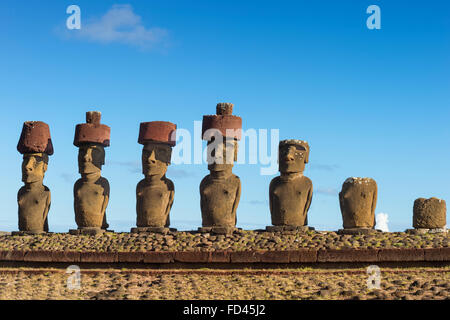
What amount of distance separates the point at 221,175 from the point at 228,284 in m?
3.81

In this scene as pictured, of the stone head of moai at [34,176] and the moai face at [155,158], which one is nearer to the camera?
the moai face at [155,158]

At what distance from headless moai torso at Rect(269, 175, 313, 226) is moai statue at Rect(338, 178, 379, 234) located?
91 cm

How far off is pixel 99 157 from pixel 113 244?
2.97 metres

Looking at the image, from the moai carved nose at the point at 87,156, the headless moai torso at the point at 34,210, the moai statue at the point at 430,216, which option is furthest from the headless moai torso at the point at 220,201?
the headless moai torso at the point at 34,210

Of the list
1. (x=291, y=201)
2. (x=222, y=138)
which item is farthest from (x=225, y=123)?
(x=291, y=201)

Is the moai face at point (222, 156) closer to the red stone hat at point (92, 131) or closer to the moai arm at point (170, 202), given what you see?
the moai arm at point (170, 202)

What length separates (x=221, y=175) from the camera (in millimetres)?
15531

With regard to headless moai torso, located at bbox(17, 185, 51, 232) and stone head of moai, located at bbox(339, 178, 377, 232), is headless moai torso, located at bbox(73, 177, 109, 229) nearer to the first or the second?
headless moai torso, located at bbox(17, 185, 51, 232)

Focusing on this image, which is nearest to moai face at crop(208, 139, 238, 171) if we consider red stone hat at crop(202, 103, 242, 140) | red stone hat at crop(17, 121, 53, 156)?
red stone hat at crop(202, 103, 242, 140)

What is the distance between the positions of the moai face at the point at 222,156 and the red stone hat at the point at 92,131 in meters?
3.34

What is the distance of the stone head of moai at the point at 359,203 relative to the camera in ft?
48.0

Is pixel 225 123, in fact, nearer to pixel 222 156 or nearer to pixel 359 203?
pixel 222 156

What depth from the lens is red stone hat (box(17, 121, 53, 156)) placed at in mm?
17469
